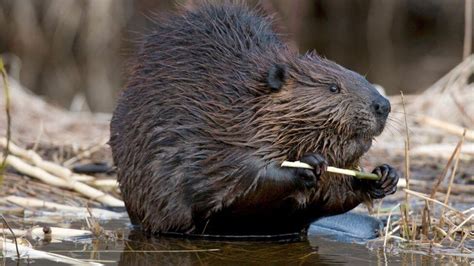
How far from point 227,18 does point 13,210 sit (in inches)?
47.8

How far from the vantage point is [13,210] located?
429 cm

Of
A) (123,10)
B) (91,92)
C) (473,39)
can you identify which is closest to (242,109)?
(91,92)

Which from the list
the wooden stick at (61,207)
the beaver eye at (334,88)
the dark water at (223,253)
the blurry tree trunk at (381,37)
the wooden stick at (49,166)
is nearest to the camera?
the dark water at (223,253)

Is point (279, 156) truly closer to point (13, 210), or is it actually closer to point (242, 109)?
point (242, 109)

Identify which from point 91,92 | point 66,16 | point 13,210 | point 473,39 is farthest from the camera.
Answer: point 473,39

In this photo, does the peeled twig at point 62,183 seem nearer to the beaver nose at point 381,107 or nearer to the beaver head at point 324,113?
the beaver head at point 324,113

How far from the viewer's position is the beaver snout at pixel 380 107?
3.46m

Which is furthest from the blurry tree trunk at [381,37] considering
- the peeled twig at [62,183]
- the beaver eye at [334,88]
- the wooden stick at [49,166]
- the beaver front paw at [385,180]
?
the beaver eye at [334,88]

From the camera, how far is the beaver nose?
3463 millimetres

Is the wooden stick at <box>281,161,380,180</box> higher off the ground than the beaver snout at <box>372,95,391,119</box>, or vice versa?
the beaver snout at <box>372,95,391,119</box>

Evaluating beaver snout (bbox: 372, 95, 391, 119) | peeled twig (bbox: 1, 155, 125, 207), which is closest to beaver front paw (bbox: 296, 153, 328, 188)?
beaver snout (bbox: 372, 95, 391, 119)

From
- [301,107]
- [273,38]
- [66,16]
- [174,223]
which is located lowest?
[174,223]

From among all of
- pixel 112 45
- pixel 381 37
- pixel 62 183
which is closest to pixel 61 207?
pixel 62 183

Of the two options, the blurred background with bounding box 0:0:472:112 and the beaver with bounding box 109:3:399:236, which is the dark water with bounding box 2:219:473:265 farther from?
the blurred background with bounding box 0:0:472:112
